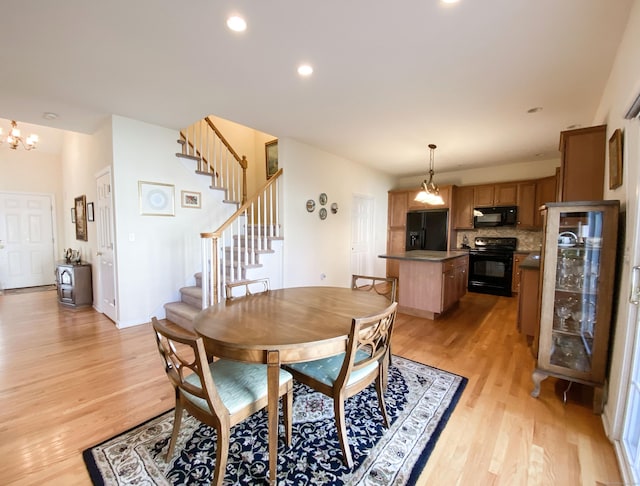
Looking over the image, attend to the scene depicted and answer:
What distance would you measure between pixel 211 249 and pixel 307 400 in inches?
78.2

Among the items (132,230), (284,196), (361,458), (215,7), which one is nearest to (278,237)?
(284,196)

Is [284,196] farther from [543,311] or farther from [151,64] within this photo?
[543,311]

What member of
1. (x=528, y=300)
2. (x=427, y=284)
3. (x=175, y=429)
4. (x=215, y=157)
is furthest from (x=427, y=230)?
(x=175, y=429)

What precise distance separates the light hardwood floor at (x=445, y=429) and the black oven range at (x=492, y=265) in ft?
6.84

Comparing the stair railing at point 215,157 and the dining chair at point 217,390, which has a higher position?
the stair railing at point 215,157

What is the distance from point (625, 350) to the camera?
Result: 149 cm

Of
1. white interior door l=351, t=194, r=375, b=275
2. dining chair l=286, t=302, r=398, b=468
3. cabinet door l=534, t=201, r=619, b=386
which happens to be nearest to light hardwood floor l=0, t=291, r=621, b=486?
cabinet door l=534, t=201, r=619, b=386

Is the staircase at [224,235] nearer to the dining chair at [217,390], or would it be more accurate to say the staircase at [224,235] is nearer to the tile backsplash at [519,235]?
the dining chair at [217,390]

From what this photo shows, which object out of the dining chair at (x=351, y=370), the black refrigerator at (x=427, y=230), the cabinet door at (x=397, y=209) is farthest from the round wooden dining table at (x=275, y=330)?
the cabinet door at (x=397, y=209)

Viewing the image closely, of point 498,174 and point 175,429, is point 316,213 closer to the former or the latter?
point 175,429

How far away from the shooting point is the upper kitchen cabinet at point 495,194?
5.24 meters

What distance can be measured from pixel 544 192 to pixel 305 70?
5049 millimetres

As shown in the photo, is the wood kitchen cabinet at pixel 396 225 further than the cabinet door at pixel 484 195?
Yes

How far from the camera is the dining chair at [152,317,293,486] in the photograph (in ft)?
3.74
